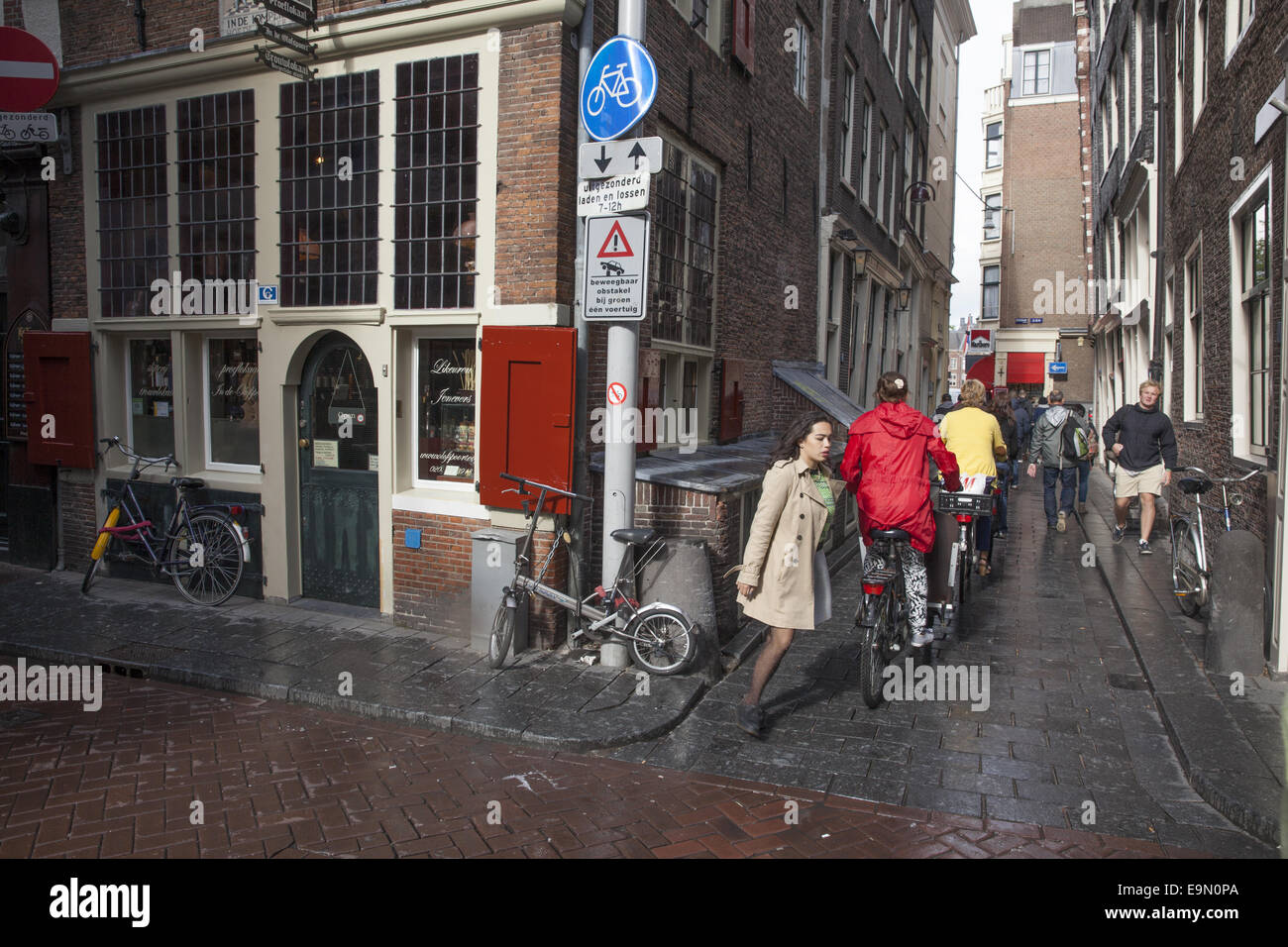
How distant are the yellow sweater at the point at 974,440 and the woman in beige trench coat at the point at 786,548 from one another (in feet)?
10.4

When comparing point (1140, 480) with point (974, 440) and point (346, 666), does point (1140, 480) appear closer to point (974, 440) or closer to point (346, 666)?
point (974, 440)

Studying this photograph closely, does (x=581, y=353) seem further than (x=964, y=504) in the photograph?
No

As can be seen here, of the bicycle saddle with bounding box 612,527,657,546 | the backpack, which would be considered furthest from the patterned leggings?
the backpack

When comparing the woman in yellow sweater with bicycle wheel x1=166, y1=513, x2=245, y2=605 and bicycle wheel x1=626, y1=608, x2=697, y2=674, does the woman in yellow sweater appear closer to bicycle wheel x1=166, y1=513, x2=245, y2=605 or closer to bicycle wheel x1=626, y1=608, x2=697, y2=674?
bicycle wheel x1=626, y1=608, x2=697, y2=674

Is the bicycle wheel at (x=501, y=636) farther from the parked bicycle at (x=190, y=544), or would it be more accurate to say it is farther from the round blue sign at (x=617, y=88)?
the round blue sign at (x=617, y=88)

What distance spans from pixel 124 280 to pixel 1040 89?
4213 cm

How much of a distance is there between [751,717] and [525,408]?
2.79m

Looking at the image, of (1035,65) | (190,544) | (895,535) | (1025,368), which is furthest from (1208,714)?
(1035,65)

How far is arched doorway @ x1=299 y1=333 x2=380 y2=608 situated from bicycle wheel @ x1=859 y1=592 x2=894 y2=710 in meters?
4.17

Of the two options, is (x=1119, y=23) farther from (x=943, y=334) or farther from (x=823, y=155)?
(x=943, y=334)

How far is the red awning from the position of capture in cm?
3969

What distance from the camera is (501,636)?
242 inches

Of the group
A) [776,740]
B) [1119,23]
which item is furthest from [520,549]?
[1119,23]

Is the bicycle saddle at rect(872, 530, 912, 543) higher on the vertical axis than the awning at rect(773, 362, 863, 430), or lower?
lower
